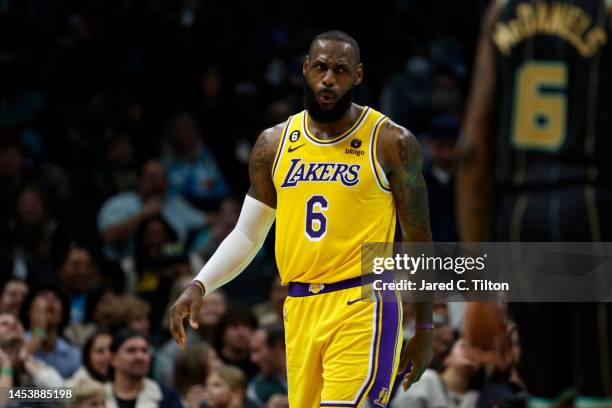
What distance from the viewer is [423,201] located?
6.11 meters

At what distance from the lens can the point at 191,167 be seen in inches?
509

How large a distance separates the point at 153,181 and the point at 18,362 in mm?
3572

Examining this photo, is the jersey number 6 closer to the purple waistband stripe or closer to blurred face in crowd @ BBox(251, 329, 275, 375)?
the purple waistband stripe

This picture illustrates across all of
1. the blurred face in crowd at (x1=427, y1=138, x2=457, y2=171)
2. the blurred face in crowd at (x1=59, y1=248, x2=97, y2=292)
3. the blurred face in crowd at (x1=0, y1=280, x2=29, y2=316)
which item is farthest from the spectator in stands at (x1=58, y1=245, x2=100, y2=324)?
the blurred face in crowd at (x1=427, y1=138, x2=457, y2=171)

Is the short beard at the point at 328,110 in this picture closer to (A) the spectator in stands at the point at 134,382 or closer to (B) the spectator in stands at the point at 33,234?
(A) the spectator in stands at the point at 134,382

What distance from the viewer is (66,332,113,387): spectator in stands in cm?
912

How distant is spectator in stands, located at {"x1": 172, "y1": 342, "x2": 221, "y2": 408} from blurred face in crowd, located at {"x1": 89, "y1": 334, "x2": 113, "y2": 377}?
63 centimetres

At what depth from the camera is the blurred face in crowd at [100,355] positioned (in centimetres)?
918

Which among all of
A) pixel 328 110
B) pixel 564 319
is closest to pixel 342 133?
pixel 328 110

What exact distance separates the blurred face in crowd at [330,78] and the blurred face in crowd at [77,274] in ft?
17.9

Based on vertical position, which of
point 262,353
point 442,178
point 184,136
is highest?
point 184,136

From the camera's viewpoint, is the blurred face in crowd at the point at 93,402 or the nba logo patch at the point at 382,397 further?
the blurred face in crowd at the point at 93,402

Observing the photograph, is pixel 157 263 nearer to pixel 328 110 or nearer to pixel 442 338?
pixel 442 338

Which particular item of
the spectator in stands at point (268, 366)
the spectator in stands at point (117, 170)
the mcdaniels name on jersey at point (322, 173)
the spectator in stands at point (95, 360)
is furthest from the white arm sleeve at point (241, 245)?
the spectator in stands at point (117, 170)
